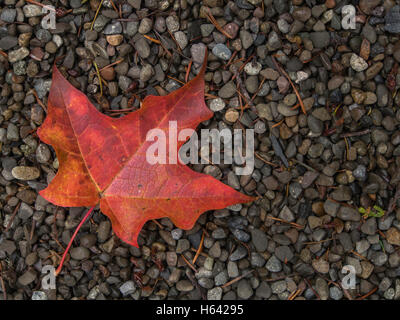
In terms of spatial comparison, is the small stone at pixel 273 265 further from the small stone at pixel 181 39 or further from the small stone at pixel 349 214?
the small stone at pixel 181 39

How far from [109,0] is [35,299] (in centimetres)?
176

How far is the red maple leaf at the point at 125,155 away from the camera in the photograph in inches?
65.4

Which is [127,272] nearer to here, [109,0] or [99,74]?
[99,74]

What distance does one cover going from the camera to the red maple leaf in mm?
1662

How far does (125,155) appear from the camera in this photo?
65.7 inches

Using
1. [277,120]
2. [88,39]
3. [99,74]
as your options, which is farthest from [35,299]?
[277,120]

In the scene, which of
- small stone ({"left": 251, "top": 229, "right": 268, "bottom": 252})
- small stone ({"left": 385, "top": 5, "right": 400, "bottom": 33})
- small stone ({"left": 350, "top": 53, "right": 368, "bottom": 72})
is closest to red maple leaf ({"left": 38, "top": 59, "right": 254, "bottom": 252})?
small stone ({"left": 251, "top": 229, "right": 268, "bottom": 252})

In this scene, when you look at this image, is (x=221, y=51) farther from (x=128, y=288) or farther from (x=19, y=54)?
(x=128, y=288)

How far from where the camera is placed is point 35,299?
1978mm

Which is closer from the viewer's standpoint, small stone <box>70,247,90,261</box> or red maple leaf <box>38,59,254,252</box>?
red maple leaf <box>38,59,254,252</box>

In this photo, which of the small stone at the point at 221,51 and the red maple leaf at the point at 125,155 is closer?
the red maple leaf at the point at 125,155

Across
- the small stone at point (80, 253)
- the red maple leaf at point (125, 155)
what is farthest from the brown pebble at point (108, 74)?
the small stone at point (80, 253)

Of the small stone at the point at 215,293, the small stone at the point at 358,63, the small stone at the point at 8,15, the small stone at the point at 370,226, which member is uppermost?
the small stone at the point at 8,15

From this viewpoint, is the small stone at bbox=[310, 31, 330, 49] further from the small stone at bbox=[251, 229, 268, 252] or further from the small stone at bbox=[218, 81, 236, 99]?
the small stone at bbox=[251, 229, 268, 252]
